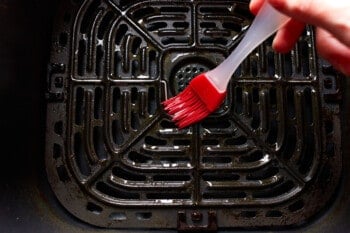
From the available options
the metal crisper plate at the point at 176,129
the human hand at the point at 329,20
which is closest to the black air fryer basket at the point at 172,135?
the metal crisper plate at the point at 176,129

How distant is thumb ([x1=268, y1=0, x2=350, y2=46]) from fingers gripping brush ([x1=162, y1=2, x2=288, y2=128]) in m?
0.17

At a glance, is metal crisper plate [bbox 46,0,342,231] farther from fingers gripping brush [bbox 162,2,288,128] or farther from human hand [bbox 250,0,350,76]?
human hand [bbox 250,0,350,76]

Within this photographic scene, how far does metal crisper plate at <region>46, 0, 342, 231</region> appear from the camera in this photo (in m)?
0.88

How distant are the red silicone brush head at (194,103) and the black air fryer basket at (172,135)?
0.02 m

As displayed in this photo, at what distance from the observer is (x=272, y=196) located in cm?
89

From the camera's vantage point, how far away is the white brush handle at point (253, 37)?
2.22ft

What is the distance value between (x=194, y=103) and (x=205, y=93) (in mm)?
32

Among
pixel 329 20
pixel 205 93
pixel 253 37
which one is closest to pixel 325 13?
pixel 329 20

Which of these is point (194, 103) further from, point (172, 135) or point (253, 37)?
point (253, 37)

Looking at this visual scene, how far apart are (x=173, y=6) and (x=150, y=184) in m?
0.30

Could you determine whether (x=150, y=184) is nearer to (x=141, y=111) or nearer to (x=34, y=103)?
(x=141, y=111)

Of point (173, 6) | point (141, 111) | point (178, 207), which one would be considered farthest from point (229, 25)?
point (178, 207)

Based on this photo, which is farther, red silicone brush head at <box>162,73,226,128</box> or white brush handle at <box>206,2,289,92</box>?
red silicone brush head at <box>162,73,226,128</box>

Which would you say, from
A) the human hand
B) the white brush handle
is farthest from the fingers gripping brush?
the human hand
